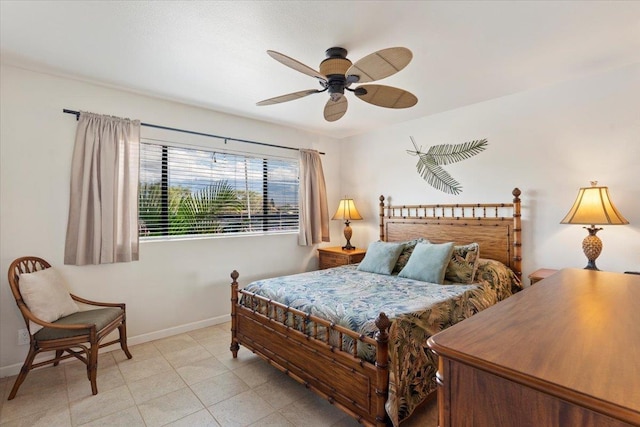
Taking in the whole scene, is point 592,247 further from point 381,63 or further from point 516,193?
point 381,63

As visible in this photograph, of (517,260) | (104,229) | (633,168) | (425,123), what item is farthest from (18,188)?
(633,168)

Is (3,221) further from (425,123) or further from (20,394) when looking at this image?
(425,123)

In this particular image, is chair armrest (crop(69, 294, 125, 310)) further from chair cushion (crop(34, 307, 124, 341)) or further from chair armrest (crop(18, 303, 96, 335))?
chair armrest (crop(18, 303, 96, 335))

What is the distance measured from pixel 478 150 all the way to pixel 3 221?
15.2 ft

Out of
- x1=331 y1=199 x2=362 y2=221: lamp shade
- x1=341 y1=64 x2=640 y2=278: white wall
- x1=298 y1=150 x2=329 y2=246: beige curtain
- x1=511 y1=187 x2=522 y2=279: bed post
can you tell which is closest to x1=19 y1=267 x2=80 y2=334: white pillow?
x1=298 y1=150 x2=329 y2=246: beige curtain

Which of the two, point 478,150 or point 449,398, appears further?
point 478,150

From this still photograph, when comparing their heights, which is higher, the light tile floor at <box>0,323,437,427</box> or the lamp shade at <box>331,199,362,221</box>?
the lamp shade at <box>331,199,362,221</box>

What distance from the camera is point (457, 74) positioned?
279 cm

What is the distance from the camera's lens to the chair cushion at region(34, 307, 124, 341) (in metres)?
2.30

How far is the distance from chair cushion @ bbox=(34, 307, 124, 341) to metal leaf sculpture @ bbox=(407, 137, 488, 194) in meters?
3.69

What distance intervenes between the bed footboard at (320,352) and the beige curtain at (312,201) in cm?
176

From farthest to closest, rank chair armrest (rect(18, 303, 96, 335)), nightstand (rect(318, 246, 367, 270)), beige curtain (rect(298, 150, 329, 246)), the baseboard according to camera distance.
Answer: beige curtain (rect(298, 150, 329, 246)) < nightstand (rect(318, 246, 367, 270)) < the baseboard < chair armrest (rect(18, 303, 96, 335))

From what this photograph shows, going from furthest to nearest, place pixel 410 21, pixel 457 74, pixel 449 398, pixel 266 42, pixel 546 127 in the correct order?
pixel 546 127 < pixel 457 74 < pixel 266 42 < pixel 410 21 < pixel 449 398

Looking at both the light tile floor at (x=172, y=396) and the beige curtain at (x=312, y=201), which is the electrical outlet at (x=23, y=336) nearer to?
the light tile floor at (x=172, y=396)
